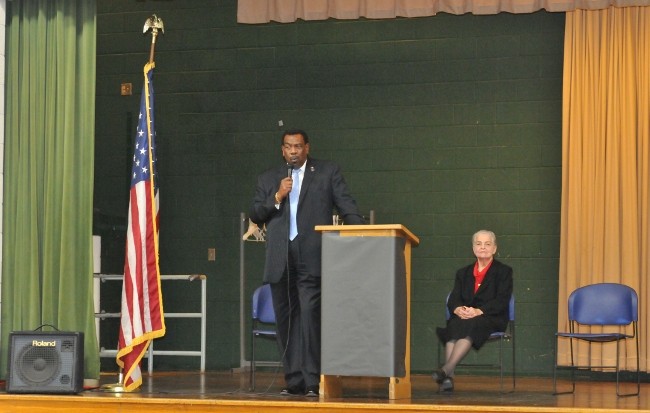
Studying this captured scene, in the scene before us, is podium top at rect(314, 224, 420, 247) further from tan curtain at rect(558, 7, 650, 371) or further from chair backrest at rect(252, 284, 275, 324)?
tan curtain at rect(558, 7, 650, 371)

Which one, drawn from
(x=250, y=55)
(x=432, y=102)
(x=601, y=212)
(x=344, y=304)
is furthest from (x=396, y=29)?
(x=344, y=304)

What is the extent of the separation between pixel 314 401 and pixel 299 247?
0.93m

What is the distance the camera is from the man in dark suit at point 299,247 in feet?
19.5

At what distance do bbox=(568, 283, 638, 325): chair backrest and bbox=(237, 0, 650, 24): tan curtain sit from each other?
7.38 feet

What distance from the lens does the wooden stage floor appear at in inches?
212

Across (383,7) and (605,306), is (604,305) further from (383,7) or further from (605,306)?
(383,7)

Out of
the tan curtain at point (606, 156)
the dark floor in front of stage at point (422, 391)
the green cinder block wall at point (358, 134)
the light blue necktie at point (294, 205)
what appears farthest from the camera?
the green cinder block wall at point (358, 134)

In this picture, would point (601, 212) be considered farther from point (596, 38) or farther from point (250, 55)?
point (250, 55)

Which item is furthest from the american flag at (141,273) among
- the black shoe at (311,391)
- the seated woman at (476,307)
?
the seated woman at (476,307)

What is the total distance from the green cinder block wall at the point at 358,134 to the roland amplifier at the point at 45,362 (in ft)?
10.0

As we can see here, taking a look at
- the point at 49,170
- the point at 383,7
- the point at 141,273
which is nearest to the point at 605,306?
the point at 383,7

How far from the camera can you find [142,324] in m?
6.57

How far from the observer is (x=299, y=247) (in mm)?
6012

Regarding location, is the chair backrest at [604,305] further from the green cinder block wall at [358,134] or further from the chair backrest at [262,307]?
the chair backrest at [262,307]
